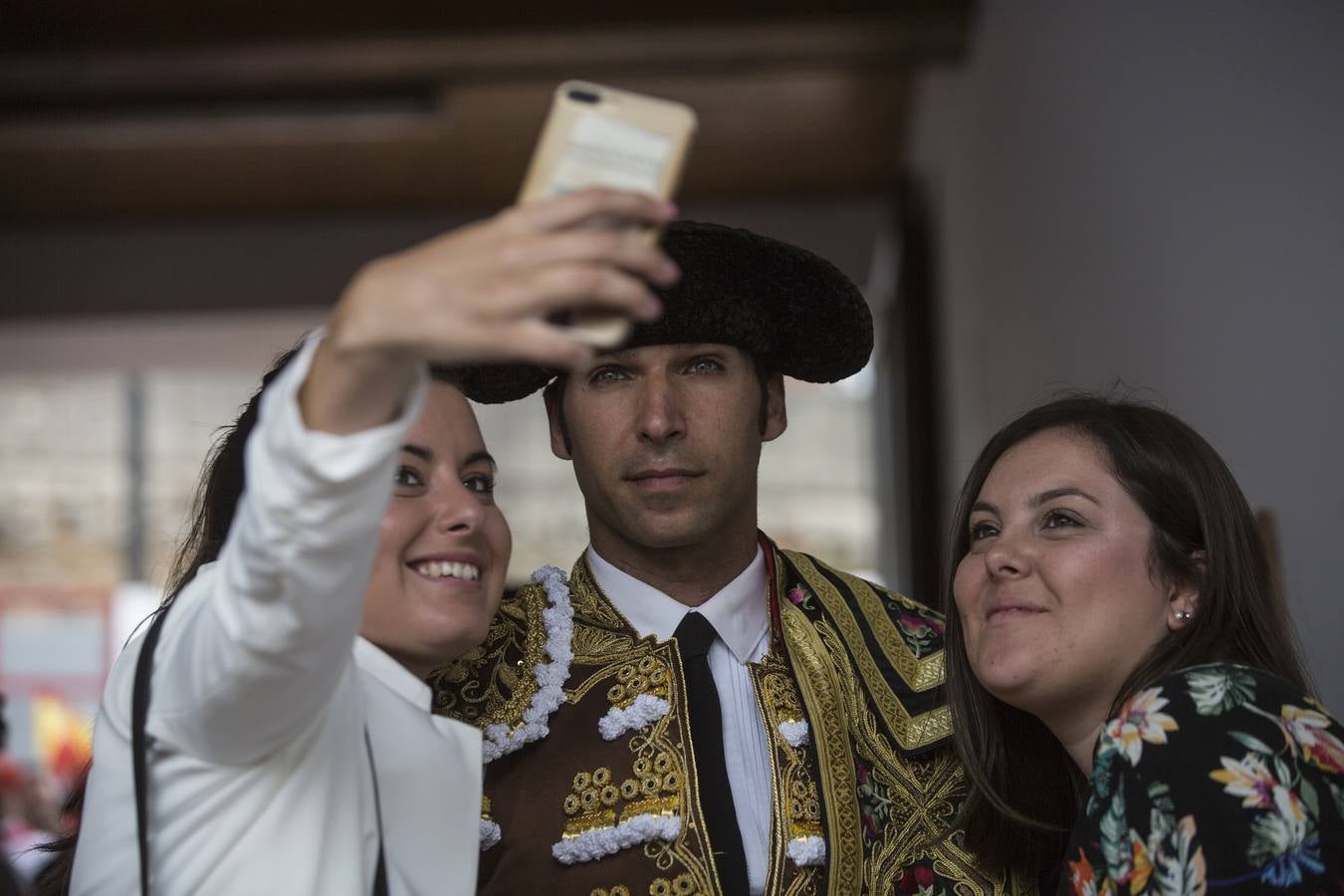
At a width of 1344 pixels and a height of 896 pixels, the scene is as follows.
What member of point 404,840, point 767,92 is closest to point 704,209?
point 767,92

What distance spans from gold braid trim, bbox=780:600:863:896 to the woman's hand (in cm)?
108

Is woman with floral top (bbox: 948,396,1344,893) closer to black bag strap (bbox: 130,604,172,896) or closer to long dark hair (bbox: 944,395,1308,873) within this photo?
long dark hair (bbox: 944,395,1308,873)

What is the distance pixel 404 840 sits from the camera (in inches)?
52.2

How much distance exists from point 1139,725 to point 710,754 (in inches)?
24.6

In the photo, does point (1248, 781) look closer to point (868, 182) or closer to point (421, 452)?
point (421, 452)

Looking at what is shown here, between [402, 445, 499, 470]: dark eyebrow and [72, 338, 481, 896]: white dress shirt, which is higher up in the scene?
[402, 445, 499, 470]: dark eyebrow

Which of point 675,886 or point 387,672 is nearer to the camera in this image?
point 387,672

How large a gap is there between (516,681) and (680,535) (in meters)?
0.29

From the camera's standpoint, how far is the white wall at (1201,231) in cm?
206

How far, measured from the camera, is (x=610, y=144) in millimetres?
979

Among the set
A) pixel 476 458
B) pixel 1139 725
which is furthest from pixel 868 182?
pixel 1139 725

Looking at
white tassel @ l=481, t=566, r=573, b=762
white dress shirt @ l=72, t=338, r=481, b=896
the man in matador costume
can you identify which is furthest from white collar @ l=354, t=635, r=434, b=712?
the man in matador costume

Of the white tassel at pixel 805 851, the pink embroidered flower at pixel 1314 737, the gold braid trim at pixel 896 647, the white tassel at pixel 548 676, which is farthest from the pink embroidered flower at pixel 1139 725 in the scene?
the white tassel at pixel 548 676

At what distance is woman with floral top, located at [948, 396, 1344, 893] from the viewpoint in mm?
1355
